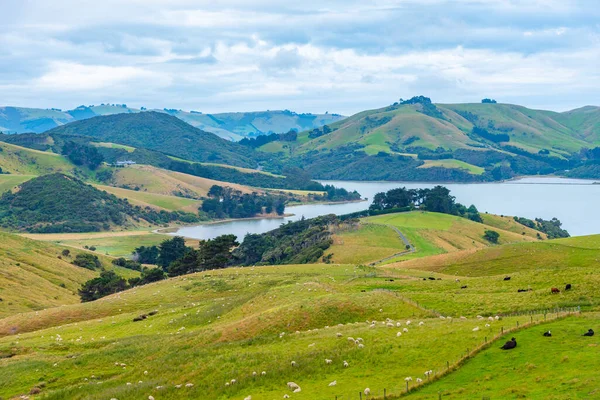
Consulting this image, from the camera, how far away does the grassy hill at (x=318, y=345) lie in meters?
28.7

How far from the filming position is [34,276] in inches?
3895

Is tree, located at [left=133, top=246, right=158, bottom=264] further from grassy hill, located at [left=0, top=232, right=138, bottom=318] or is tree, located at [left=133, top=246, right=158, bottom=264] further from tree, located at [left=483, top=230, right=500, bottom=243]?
tree, located at [left=483, top=230, right=500, bottom=243]

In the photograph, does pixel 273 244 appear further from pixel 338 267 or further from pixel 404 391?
pixel 404 391

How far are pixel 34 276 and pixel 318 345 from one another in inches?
3007

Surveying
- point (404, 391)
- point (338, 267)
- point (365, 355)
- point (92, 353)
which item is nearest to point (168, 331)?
point (92, 353)

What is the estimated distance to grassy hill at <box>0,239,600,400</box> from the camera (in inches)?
1131

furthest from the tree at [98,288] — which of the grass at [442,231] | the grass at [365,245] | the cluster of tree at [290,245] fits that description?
the grass at [442,231]

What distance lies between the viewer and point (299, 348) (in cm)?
3600

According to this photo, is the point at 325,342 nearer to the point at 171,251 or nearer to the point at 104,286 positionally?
the point at 104,286

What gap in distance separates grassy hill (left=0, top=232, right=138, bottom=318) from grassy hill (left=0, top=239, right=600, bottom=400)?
71.0 feet

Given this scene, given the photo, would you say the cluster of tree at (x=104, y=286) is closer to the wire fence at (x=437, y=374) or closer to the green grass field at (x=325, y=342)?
the green grass field at (x=325, y=342)

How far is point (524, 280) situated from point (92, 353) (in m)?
33.2

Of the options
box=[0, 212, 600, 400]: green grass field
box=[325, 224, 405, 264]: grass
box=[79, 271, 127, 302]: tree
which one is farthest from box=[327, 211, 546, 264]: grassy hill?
box=[0, 212, 600, 400]: green grass field

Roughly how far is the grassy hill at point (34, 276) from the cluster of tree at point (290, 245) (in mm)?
29930
